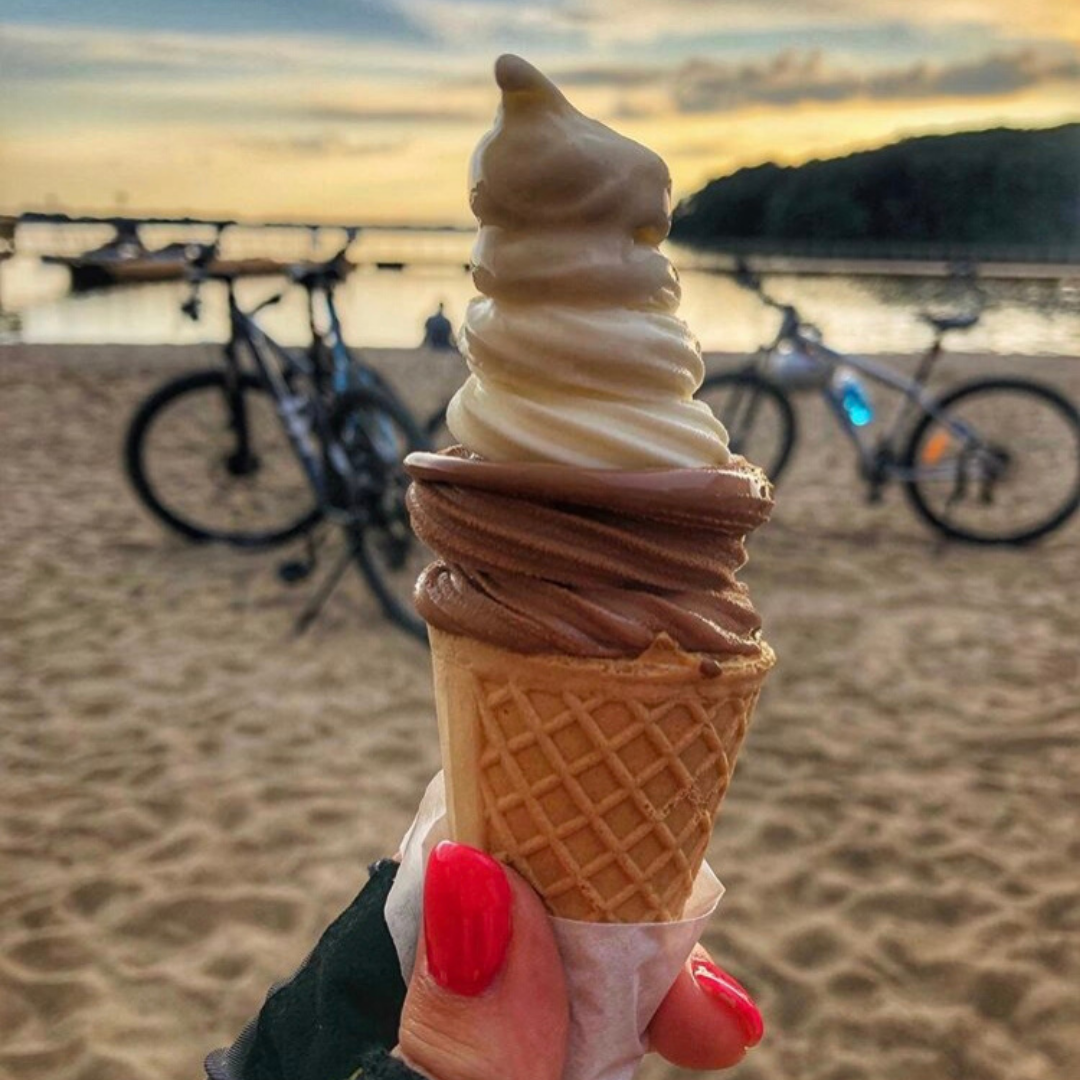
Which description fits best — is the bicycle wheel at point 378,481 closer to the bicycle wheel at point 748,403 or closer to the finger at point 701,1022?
the bicycle wheel at point 748,403

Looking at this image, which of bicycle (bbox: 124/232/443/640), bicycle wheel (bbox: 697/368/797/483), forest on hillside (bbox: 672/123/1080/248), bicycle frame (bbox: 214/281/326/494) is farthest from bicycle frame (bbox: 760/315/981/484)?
forest on hillside (bbox: 672/123/1080/248)

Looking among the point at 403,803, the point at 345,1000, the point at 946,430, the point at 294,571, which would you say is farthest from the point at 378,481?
the point at 345,1000

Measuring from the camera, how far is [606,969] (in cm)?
102

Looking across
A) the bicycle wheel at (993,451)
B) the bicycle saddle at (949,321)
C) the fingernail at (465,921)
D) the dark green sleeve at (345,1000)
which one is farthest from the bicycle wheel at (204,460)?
the fingernail at (465,921)

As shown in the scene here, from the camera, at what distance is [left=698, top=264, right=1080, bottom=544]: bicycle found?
6.53m

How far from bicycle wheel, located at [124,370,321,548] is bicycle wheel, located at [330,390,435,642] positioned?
0.88 metres

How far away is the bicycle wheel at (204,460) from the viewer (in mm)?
6188

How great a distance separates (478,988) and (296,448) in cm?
476

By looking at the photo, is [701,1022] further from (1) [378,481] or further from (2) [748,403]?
(2) [748,403]

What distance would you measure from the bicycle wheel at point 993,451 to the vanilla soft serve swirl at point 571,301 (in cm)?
586

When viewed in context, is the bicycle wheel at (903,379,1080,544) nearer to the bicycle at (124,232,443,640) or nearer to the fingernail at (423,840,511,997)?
the bicycle at (124,232,443,640)

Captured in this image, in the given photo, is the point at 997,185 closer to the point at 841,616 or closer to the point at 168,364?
the point at 168,364

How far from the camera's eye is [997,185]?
74.1m

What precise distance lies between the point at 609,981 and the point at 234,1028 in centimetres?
205
